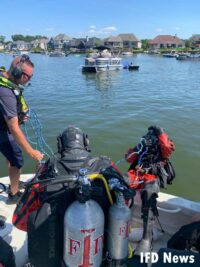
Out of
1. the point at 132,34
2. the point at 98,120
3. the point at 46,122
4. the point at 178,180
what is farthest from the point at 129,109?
the point at 132,34

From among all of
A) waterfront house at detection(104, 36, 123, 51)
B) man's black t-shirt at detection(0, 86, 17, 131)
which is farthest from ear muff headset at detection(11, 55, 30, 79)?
waterfront house at detection(104, 36, 123, 51)

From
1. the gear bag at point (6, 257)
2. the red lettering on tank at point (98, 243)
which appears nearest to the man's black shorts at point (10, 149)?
the gear bag at point (6, 257)

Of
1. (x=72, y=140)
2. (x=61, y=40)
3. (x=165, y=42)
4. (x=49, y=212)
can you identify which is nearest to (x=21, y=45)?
(x=61, y=40)

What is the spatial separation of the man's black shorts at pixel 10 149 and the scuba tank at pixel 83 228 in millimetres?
2052

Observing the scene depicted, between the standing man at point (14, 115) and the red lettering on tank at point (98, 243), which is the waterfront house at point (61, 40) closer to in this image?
the standing man at point (14, 115)

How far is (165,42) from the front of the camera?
113m

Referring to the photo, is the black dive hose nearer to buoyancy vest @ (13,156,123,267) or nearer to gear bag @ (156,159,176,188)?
buoyancy vest @ (13,156,123,267)

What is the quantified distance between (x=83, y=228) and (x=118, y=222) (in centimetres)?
25

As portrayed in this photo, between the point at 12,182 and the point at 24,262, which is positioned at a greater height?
the point at 12,182

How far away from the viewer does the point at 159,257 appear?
2.27 m

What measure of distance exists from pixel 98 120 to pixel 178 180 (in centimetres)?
573

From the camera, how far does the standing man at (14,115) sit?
3.10 meters

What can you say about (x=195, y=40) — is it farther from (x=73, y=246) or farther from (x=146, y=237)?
(x=73, y=246)

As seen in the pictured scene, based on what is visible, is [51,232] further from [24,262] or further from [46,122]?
[46,122]
